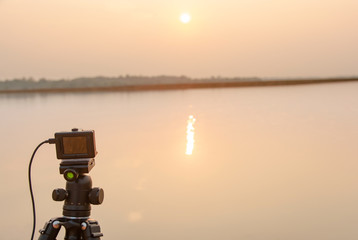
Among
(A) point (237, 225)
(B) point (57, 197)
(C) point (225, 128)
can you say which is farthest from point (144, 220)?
(C) point (225, 128)

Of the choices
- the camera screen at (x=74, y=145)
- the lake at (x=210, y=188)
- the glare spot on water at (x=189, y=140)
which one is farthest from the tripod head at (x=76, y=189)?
the glare spot on water at (x=189, y=140)

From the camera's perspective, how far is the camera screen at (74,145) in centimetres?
179

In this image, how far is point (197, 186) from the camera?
6.52 meters

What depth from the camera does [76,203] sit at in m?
1.89

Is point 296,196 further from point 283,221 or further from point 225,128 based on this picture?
point 225,128

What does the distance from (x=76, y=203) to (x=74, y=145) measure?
0.80 feet

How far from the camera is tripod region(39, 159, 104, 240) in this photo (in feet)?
6.08

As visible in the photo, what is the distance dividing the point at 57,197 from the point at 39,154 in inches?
314

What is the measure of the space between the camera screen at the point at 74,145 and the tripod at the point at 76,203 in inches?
1.9

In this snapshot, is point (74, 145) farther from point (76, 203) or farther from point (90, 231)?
point (90, 231)

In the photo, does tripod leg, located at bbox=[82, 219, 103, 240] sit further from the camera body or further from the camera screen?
the camera screen

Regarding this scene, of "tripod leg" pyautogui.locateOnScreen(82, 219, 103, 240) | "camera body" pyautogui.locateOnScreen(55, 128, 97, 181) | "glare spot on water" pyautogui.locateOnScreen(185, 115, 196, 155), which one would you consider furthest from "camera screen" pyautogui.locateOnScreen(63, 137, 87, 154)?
"glare spot on water" pyautogui.locateOnScreen(185, 115, 196, 155)

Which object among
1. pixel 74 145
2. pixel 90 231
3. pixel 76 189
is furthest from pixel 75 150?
pixel 90 231

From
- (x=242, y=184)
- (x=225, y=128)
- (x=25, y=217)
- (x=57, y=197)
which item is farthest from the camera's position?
(x=225, y=128)
